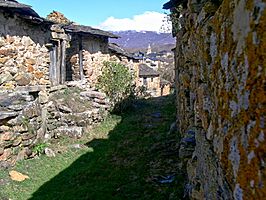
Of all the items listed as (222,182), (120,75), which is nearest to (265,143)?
(222,182)

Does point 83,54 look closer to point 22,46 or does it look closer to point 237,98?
point 22,46

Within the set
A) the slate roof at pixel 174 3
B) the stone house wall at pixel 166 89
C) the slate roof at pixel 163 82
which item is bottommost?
the stone house wall at pixel 166 89

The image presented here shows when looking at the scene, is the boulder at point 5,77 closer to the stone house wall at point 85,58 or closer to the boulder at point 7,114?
the boulder at point 7,114

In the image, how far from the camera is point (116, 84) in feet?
46.0

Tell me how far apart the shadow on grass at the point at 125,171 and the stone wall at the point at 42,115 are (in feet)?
3.84

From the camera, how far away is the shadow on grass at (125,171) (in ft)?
18.5

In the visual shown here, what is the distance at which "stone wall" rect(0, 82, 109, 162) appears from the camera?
24.5ft

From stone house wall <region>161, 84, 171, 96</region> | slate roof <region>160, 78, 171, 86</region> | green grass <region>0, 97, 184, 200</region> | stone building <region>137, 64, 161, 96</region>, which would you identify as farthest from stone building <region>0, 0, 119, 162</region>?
slate roof <region>160, 78, 171, 86</region>

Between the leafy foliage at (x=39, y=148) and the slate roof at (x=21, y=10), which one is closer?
the slate roof at (x=21, y=10)

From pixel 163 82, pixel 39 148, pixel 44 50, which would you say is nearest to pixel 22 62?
pixel 44 50

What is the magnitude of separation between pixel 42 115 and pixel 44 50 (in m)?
2.21

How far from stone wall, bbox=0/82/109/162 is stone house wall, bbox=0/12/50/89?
15.3 inches

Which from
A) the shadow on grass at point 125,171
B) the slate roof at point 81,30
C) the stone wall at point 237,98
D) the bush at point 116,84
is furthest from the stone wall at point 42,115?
the stone wall at point 237,98

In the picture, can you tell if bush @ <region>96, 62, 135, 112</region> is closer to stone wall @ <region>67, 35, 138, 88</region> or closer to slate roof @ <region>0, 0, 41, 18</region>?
stone wall @ <region>67, 35, 138, 88</region>
